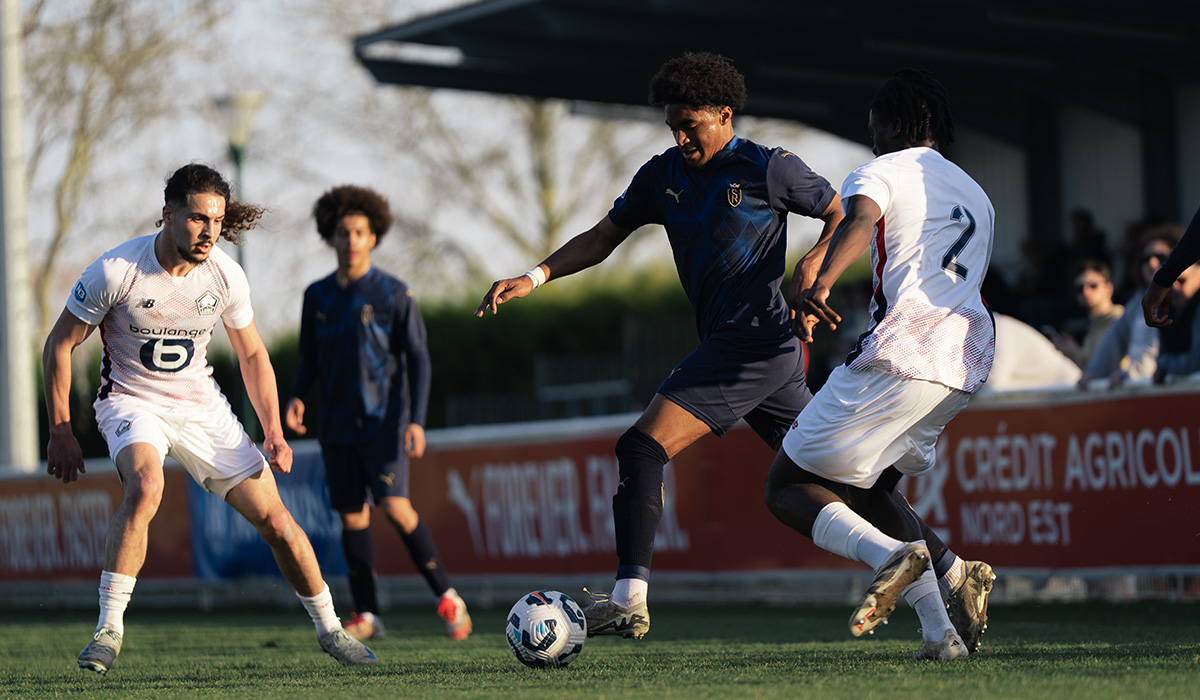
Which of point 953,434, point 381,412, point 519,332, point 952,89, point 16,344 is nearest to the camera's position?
point 381,412

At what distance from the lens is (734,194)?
6082 millimetres

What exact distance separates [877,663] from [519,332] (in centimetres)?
1778

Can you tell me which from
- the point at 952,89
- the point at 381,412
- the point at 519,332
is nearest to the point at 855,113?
the point at 952,89

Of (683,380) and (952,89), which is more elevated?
(952,89)

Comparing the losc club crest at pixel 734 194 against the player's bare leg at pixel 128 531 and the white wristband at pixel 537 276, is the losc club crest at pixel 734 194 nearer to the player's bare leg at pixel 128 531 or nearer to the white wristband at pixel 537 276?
the white wristband at pixel 537 276

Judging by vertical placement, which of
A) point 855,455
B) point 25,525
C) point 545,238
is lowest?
point 25,525

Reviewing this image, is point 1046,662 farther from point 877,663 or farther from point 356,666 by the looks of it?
point 356,666

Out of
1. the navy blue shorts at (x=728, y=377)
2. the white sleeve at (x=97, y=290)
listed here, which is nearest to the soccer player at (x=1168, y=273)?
the navy blue shorts at (x=728, y=377)

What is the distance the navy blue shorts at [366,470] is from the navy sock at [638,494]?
124 inches

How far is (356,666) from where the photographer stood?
6.64 meters

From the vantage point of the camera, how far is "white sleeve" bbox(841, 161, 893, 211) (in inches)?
215

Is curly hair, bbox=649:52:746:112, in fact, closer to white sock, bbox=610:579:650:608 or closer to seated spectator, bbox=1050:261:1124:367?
white sock, bbox=610:579:650:608

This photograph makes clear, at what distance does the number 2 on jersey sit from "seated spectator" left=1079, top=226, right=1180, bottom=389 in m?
4.22

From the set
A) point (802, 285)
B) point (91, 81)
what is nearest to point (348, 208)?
point (802, 285)
